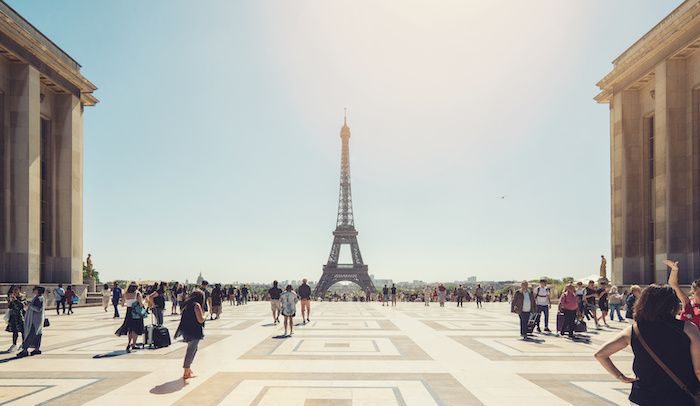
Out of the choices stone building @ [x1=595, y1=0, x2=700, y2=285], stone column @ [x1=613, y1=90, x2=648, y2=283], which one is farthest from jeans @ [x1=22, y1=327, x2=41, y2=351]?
Answer: stone column @ [x1=613, y1=90, x2=648, y2=283]

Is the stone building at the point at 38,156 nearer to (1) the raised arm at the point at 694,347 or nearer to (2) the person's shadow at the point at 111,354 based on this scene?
(2) the person's shadow at the point at 111,354

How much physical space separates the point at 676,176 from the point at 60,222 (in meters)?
37.3

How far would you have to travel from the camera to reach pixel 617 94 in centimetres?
3800

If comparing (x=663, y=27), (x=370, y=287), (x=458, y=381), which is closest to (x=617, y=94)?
(x=663, y=27)

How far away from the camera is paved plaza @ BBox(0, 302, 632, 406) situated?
8828mm

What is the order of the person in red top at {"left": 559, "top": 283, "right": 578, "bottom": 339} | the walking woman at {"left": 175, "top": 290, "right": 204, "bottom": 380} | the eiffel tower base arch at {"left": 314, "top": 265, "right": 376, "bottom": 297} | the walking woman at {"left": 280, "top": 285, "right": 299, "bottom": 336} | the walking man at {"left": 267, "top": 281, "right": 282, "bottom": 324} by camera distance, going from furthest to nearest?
the eiffel tower base arch at {"left": 314, "top": 265, "right": 376, "bottom": 297}
the walking man at {"left": 267, "top": 281, "right": 282, "bottom": 324}
the person in red top at {"left": 559, "top": 283, "right": 578, "bottom": 339}
the walking woman at {"left": 280, "top": 285, "right": 299, "bottom": 336}
the walking woman at {"left": 175, "top": 290, "right": 204, "bottom": 380}

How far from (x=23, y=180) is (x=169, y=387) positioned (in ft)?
88.1

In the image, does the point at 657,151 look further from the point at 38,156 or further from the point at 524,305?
the point at 38,156

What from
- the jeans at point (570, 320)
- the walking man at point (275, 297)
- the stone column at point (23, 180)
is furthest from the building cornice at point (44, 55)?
the jeans at point (570, 320)

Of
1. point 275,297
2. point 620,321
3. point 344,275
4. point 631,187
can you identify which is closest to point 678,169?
point 631,187

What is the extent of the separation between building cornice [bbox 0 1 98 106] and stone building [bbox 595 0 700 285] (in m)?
34.7

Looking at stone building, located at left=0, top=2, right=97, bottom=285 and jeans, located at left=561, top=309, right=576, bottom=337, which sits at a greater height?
stone building, located at left=0, top=2, right=97, bottom=285

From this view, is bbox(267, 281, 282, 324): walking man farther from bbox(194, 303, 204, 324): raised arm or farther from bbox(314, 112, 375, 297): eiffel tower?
bbox(314, 112, 375, 297): eiffel tower

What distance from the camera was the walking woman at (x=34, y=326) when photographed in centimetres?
1338
